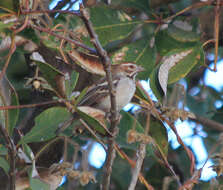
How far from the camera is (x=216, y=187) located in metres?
3.04

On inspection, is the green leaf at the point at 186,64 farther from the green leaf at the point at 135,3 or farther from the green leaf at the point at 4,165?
the green leaf at the point at 4,165

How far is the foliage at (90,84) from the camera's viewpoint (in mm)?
2697

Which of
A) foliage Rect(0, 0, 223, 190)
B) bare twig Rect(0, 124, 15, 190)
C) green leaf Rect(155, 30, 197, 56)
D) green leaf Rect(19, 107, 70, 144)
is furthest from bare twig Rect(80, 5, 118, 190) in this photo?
green leaf Rect(155, 30, 197, 56)

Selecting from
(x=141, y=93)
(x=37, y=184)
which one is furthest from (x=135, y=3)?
(x=37, y=184)

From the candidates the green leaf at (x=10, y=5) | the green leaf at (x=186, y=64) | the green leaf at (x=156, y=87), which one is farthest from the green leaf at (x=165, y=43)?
the green leaf at (x=10, y=5)

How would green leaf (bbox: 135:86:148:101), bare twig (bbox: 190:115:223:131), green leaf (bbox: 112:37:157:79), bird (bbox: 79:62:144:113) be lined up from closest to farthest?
green leaf (bbox: 135:86:148:101), bird (bbox: 79:62:144:113), green leaf (bbox: 112:37:157:79), bare twig (bbox: 190:115:223:131)

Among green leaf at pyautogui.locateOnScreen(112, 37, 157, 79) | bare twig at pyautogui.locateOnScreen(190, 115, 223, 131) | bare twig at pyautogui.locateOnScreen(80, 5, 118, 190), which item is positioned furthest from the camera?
bare twig at pyautogui.locateOnScreen(190, 115, 223, 131)

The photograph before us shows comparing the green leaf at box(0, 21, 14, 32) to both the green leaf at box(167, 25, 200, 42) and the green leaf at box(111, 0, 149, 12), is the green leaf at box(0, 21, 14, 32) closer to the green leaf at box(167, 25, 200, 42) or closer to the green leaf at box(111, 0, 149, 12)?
the green leaf at box(111, 0, 149, 12)

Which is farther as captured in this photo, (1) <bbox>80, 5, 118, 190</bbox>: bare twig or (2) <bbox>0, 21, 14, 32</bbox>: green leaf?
(2) <bbox>0, 21, 14, 32</bbox>: green leaf

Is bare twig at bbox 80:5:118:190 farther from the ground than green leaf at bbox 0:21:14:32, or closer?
closer

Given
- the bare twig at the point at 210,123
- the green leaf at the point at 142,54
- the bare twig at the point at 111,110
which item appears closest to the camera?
the bare twig at the point at 111,110

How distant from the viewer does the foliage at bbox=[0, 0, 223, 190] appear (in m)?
2.70

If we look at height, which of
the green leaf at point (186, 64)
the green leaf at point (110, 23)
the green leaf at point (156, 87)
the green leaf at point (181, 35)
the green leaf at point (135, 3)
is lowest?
the green leaf at point (156, 87)

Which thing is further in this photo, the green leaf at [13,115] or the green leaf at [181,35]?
the green leaf at [181,35]
